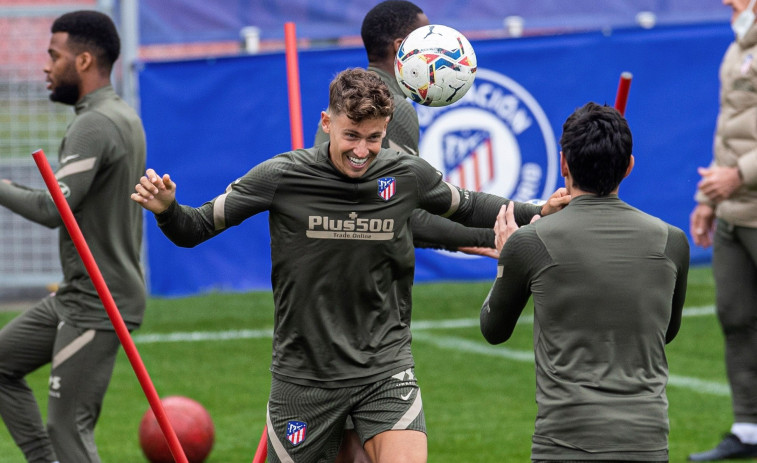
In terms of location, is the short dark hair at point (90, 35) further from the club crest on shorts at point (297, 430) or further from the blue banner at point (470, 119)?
the blue banner at point (470, 119)

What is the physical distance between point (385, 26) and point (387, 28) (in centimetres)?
2

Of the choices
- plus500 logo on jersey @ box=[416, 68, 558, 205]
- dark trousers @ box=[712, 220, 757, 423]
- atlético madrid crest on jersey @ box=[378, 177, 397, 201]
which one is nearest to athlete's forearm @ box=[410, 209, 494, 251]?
atlético madrid crest on jersey @ box=[378, 177, 397, 201]

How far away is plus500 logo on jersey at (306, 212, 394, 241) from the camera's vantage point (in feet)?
16.9

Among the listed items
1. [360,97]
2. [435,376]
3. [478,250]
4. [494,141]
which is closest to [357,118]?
[360,97]

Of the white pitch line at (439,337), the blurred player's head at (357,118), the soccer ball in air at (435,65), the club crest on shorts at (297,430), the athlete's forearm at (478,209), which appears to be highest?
the soccer ball in air at (435,65)

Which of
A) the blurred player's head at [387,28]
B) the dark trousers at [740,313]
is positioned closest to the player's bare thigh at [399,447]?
the blurred player's head at [387,28]

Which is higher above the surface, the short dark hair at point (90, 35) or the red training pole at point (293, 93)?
the short dark hair at point (90, 35)

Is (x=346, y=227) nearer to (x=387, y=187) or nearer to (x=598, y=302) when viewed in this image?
(x=387, y=187)

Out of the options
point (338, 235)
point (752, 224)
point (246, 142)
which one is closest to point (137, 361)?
point (338, 235)

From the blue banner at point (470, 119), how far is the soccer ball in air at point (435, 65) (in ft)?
23.3

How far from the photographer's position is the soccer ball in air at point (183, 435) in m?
7.52

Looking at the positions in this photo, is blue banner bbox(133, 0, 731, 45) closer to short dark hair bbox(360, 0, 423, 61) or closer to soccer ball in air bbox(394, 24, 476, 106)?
short dark hair bbox(360, 0, 423, 61)

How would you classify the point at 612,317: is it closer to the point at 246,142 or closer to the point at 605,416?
the point at 605,416

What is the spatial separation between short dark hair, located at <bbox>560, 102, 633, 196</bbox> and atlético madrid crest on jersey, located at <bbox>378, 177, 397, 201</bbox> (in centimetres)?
103
